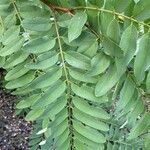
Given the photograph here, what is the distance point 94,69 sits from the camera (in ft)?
2.49

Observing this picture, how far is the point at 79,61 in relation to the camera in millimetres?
784

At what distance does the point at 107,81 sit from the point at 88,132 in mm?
145

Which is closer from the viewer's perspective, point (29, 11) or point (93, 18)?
point (93, 18)

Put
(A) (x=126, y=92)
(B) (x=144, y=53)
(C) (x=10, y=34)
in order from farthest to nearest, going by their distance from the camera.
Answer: (C) (x=10, y=34) < (A) (x=126, y=92) < (B) (x=144, y=53)

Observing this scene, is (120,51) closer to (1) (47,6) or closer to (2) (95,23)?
(2) (95,23)

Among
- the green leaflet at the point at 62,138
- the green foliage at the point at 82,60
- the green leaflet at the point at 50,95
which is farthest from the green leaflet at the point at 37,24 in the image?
the green leaflet at the point at 62,138

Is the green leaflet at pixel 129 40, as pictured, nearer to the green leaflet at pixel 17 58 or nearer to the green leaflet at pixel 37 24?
the green leaflet at pixel 37 24

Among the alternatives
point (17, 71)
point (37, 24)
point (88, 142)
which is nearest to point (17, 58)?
point (17, 71)

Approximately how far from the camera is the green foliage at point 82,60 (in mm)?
704

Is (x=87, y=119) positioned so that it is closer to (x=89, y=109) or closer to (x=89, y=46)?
(x=89, y=109)

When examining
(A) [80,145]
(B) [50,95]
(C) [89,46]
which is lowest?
(A) [80,145]

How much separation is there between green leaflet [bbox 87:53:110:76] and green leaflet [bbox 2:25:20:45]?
21 cm

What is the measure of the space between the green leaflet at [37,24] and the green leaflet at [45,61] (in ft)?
0.16

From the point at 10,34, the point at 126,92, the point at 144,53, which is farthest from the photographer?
the point at 10,34
